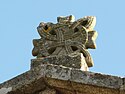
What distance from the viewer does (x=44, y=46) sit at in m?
9.12

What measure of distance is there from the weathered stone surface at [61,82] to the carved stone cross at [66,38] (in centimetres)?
69

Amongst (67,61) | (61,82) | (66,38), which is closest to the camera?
(61,82)

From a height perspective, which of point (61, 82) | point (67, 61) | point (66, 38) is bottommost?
point (61, 82)

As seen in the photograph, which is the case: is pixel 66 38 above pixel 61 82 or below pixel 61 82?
above

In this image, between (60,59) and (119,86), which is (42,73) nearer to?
(60,59)

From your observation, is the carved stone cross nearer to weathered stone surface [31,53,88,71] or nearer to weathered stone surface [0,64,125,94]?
weathered stone surface [31,53,88,71]

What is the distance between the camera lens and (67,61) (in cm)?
871

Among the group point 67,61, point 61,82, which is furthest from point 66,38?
point 61,82

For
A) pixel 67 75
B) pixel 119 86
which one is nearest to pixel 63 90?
pixel 67 75

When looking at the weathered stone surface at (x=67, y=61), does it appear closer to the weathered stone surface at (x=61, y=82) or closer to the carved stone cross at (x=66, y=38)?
the carved stone cross at (x=66, y=38)

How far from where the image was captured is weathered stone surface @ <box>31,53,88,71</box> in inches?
341

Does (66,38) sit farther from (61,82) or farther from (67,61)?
(61,82)

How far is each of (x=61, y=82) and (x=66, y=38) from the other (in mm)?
1100

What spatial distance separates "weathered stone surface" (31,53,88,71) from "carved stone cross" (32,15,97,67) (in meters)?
0.17
